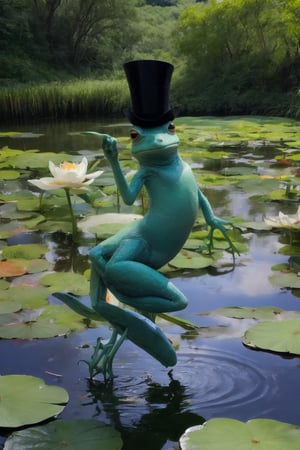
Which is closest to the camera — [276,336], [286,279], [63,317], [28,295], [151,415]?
[151,415]

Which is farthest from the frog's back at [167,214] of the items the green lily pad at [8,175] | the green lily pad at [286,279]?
the green lily pad at [8,175]

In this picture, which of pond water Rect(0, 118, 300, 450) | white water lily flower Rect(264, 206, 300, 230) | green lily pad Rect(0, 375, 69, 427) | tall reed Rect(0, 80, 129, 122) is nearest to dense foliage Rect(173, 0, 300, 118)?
tall reed Rect(0, 80, 129, 122)

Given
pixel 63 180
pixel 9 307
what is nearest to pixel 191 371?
pixel 9 307

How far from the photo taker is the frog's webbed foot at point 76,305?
3.72 ft

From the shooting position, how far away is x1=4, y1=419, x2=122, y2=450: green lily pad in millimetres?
890

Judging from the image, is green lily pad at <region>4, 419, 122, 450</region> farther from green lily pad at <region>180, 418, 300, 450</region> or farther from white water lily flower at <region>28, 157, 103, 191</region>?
white water lily flower at <region>28, 157, 103, 191</region>

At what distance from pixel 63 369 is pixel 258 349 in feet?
1.48

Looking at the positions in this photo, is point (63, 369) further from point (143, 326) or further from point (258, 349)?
point (258, 349)

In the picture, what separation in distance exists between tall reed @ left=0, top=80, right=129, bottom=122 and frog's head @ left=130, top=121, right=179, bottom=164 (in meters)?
7.98

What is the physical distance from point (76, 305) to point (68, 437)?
295 mm

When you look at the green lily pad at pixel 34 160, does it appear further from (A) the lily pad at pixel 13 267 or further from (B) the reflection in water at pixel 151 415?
(B) the reflection in water at pixel 151 415

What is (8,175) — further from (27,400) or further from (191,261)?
(27,400)

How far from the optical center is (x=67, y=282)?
168 cm

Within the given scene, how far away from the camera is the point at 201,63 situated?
10.3m
